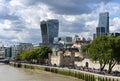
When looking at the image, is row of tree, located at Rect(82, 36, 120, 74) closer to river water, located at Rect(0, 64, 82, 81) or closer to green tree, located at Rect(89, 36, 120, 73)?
green tree, located at Rect(89, 36, 120, 73)

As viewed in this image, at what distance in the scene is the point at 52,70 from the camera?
119938mm

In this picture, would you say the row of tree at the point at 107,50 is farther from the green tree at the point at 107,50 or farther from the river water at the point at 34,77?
the river water at the point at 34,77

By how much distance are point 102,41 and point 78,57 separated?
212 feet

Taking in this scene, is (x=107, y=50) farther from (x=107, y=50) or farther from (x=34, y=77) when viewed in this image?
(x=34, y=77)

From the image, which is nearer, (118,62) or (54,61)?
(118,62)

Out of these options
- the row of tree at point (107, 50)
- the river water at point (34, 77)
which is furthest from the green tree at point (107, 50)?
the river water at point (34, 77)

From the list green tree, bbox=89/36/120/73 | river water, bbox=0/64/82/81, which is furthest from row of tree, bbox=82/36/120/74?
river water, bbox=0/64/82/81

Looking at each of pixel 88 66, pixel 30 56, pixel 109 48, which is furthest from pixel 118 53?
pixel 30 56

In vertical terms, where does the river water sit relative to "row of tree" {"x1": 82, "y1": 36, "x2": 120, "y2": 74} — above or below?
below

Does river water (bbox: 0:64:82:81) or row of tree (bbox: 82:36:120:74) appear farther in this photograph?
river water (bbox: 0:64:82:81)

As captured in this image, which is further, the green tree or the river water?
the river water

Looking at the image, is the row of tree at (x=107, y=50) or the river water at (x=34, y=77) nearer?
the row of tree at (x=107, y=50)

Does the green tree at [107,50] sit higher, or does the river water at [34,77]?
the green tree at [107,50]

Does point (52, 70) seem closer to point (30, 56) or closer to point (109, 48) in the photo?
point (109, 48)
